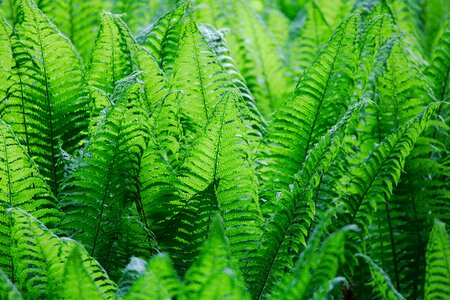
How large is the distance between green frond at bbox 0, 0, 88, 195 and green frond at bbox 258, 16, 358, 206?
1.70 feet

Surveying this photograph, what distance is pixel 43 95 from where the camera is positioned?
1.51m

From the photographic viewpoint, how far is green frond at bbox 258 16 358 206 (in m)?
1.51

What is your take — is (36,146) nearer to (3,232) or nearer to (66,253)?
(3,232)

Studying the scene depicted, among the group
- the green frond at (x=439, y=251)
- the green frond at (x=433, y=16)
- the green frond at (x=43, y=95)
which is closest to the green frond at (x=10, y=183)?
the green frond at (x=43, y=95)

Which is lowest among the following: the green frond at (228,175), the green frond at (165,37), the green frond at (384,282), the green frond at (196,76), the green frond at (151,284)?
the green frond at (384,282)

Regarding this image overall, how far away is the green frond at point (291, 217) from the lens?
1.27 meters

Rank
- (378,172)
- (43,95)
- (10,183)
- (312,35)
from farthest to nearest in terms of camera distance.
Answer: (312,35), (43,95), (378,172), (10,183)

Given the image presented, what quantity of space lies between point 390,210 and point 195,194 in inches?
24.7

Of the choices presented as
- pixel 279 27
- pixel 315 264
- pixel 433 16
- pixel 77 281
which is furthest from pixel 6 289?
pixel 433 16

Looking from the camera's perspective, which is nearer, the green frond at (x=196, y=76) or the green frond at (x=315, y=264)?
the green frond at (x=315, y=264)

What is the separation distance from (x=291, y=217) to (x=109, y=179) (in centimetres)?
41

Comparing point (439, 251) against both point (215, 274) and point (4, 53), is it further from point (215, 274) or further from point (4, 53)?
point (4, 53)

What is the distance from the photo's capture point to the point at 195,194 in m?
1.29

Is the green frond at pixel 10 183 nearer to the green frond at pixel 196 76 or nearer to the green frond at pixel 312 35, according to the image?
the green frond at pixel 196 76
